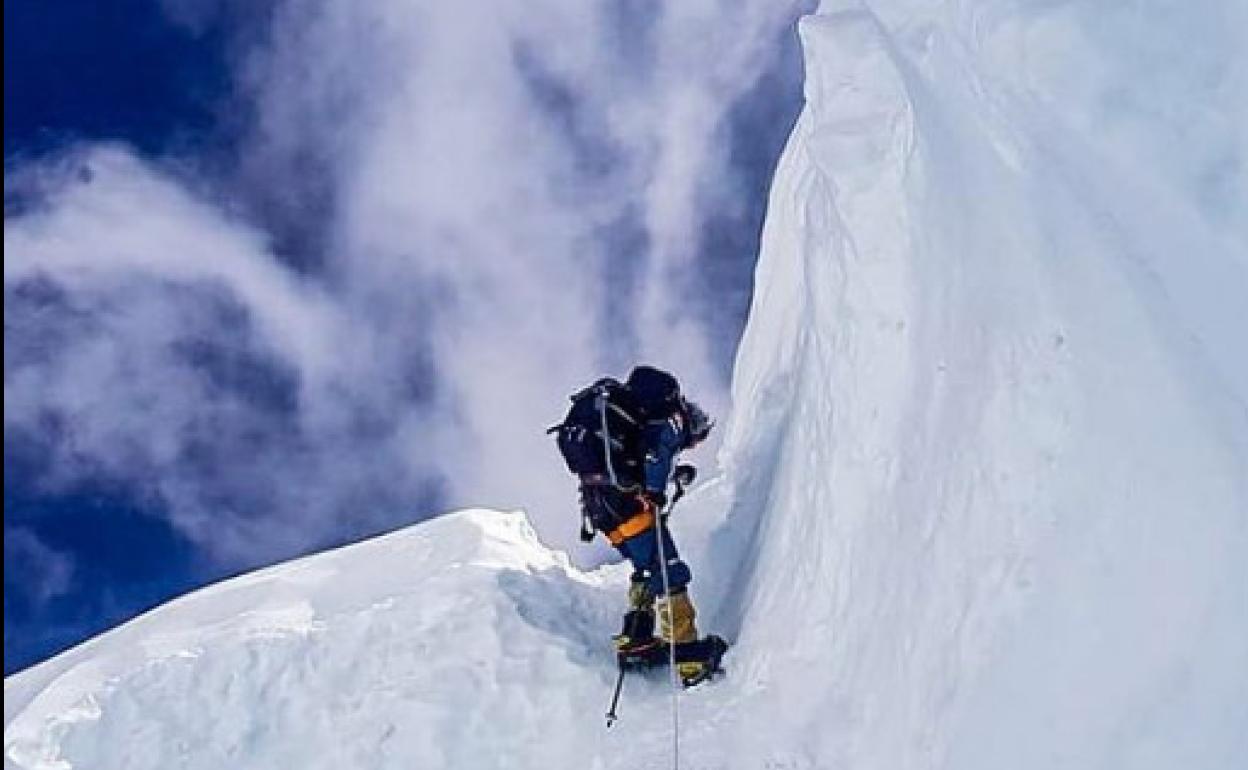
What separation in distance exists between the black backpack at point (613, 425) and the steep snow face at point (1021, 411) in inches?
44.8

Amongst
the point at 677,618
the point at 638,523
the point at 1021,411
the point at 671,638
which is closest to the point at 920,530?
the point at 1021,411

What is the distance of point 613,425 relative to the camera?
934 cm

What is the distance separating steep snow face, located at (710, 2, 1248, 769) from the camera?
5.65 metres

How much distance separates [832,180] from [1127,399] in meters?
3.12

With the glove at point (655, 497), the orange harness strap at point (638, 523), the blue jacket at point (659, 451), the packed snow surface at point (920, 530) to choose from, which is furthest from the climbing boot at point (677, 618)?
the blue jacket at point (659, 451)

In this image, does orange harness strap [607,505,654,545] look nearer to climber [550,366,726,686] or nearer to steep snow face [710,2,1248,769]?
climber [550,366,726,686]

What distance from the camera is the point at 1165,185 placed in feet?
19.4

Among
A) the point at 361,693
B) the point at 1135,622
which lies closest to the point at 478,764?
the point at 361,693

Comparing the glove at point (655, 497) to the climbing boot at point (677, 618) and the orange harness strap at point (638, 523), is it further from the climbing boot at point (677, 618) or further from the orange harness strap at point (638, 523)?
the climbing boot at point (677, 618)

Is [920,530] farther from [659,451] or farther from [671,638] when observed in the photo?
[659,451]

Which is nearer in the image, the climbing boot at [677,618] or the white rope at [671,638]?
the white rope at [671,638]

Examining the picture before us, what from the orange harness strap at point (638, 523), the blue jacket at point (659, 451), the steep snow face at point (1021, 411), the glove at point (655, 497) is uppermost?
the blue jacket at point (659, 451)

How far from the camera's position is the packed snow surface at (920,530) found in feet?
18.9

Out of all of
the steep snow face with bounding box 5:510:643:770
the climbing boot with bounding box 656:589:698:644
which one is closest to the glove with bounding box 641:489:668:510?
the climbing boot with bounding box 656:589:698:644
